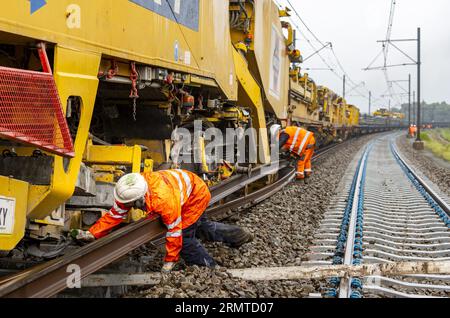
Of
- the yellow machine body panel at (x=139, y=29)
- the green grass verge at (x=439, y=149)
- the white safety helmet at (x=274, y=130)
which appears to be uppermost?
the yellow machine body panel at (x=139, y=29)

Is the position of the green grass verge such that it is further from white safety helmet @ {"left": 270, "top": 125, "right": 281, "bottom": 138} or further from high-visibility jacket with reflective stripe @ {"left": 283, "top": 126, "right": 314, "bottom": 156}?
white safety helmet @ {"left": 270, "top": 125, "right": 281, "bottom": 138}

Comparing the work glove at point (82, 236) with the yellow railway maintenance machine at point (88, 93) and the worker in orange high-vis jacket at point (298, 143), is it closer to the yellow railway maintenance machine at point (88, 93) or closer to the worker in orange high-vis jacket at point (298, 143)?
the yellow railway maintenance machine at point (88, 93)

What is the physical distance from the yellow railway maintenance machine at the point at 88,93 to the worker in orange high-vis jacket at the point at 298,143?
389 centimetres

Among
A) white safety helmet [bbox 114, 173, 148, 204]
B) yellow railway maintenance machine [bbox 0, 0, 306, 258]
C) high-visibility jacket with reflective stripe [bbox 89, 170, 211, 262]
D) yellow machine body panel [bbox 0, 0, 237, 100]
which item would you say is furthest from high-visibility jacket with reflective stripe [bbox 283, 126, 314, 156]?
white safety helmet [bbox 114, 173, 148, 204]

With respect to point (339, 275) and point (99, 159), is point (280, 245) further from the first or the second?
point (99, 159)

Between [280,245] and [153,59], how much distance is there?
2851 mm

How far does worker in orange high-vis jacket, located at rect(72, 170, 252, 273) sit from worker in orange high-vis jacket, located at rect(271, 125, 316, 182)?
671 cm

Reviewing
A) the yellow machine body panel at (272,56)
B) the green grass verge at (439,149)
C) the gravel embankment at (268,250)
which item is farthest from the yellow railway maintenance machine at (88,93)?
the green grass verge at (439,149)

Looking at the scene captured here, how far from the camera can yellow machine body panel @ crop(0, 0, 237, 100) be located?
3334mm

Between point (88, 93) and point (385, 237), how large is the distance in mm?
4674

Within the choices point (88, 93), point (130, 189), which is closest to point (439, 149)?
point (130, 189)

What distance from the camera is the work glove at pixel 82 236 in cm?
423

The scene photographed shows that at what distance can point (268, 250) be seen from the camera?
6031mm
